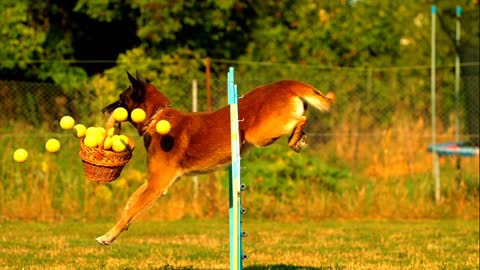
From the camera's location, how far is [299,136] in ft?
25.7

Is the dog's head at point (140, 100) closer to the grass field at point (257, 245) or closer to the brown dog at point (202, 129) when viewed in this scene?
the brown dog at point (202, 129)

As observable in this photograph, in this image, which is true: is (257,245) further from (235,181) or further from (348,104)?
(348,104)

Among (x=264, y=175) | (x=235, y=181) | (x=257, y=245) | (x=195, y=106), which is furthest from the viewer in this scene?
(x=264, y=175)

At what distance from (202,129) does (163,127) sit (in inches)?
23.0

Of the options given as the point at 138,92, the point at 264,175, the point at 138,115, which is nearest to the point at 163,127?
the point at 138,115

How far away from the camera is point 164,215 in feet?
48.0

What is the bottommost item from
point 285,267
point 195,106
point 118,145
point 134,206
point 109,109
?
point 285,267

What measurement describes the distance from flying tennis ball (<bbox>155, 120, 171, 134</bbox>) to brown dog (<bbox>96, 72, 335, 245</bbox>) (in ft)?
1.51

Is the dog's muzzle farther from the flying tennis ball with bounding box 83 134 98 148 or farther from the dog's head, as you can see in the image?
the flying tennis ball with bounding box 83 134 98 148

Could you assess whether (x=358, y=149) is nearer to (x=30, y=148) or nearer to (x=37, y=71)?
(x=30, y=148)

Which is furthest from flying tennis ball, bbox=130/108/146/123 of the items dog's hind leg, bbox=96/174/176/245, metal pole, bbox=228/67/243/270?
metal pole, bbox=228/67/243/270

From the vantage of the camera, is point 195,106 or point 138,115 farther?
point 195,106

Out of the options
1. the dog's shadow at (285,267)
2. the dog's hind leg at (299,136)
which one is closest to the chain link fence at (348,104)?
the dog's shadow at (285,267)

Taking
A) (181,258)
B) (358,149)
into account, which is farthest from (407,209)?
(181,258)
